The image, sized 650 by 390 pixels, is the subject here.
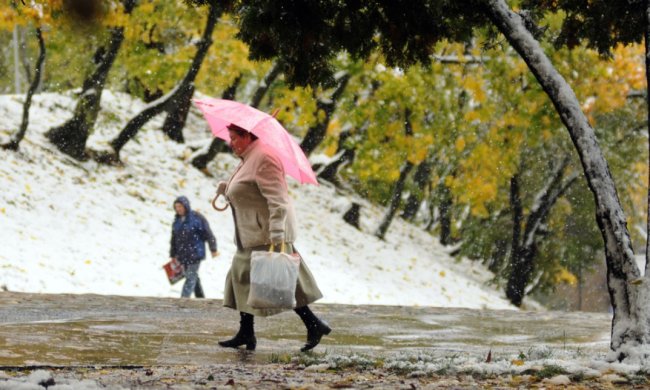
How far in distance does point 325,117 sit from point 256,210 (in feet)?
68.0

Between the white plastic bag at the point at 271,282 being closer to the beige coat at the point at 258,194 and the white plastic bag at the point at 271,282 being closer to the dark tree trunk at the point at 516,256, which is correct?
the beige coat at the point at 258,194

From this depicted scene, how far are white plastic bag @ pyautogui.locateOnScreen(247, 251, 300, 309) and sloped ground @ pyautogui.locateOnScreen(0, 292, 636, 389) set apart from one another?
1.40 feet

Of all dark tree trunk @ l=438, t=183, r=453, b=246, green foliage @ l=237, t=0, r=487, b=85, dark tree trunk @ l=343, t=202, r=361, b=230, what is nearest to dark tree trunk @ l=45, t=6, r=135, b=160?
dark tree trunk @ l=343, t=202, r=361, b=230

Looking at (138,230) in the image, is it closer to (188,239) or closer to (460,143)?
(188,239)

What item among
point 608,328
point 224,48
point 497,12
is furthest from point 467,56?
point 497,12

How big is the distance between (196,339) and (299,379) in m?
2.95

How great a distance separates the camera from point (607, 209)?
7191 millimetres

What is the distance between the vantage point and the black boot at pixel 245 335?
764 cm

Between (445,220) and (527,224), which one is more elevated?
(445,220)

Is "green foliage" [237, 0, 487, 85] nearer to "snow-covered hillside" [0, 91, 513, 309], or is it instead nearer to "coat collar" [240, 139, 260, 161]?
"coat collar" [240, 139, 260, 161]

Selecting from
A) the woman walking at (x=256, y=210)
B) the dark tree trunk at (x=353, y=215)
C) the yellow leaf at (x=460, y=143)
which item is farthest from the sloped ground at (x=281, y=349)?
the dark tree trunk at (x=353, y=215)

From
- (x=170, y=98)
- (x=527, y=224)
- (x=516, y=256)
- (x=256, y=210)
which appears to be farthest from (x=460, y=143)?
(x=256, y=210)

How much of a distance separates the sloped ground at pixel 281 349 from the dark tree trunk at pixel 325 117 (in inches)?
541

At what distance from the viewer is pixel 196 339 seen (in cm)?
855
